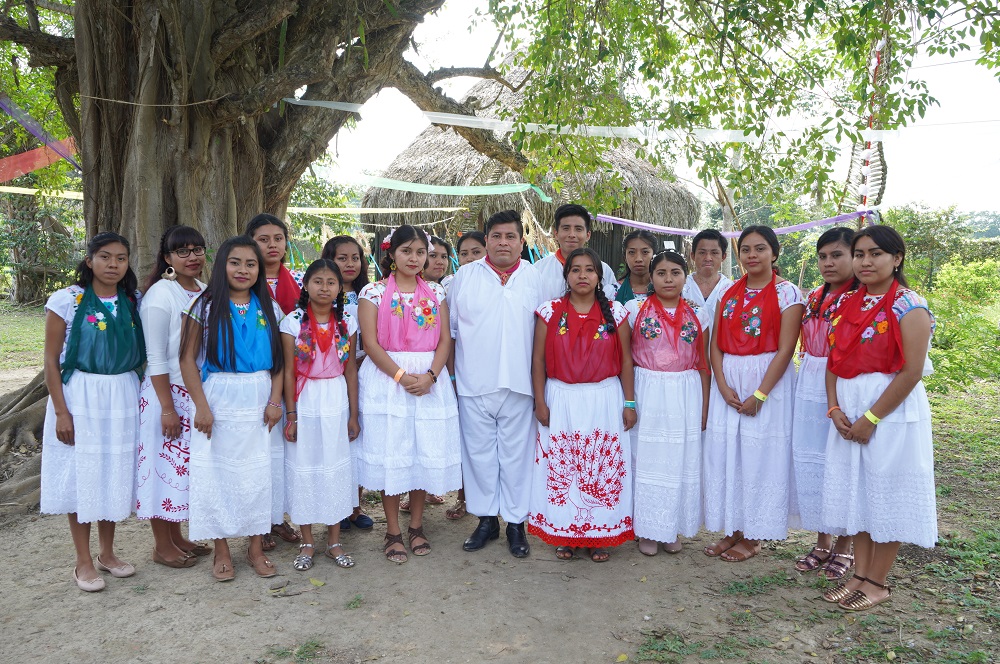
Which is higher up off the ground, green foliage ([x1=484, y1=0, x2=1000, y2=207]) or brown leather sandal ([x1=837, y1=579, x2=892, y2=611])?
green foliage ([x1=484, y1=0, x2=1000, y2=207])

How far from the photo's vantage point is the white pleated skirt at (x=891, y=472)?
294 centimetres

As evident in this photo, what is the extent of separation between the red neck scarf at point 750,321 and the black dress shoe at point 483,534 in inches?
62.4

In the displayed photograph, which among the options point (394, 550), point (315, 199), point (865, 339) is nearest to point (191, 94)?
point (394, 550)

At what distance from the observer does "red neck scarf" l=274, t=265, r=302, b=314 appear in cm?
373

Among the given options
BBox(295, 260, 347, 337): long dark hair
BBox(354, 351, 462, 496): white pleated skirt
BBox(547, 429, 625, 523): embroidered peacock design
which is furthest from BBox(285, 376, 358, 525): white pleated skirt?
Answer: BBox(547, 429, 625, 523): embroidered peacock design

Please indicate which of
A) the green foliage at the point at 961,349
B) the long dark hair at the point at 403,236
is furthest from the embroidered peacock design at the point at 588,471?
the green foliage at the point at 961,349

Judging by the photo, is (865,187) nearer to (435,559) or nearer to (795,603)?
(795,603)

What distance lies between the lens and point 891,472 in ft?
9.77

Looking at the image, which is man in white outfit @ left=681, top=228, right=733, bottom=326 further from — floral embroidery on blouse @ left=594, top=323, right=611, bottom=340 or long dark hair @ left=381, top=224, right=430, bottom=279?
long dark hair @ left=381, top=224, right=430, bottom=279

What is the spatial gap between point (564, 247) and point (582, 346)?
65 centimetres

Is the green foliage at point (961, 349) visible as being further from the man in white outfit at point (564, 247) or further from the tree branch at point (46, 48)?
the tree branch at point (46, 48)

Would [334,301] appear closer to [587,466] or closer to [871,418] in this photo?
[587,466]

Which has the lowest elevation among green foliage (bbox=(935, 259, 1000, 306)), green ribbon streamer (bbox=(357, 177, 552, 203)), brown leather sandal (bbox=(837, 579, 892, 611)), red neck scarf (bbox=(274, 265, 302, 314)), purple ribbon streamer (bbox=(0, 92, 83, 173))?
brown leather sandal (bbox=(837, 579, 892, 611))

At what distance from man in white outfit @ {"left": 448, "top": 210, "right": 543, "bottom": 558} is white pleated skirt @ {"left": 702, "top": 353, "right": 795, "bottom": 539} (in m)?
0.99
